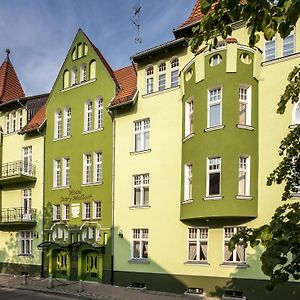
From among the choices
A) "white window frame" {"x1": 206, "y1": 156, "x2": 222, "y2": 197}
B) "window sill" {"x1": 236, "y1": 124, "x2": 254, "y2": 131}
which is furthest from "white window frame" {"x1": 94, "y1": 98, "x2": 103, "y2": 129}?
"window sill" {"x1": 236, "y1": 124, "x2": 254, "y2": 131}

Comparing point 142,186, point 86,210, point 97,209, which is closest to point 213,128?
point 142,186

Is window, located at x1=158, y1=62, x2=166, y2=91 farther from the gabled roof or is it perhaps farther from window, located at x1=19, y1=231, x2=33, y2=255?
the gabled roof

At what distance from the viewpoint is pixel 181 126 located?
2005cm

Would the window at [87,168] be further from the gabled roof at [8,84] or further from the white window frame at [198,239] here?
the gabled roof at [8,84]

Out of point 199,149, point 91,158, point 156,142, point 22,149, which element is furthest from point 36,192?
point 199,149

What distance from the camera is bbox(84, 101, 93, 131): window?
24.5 metres

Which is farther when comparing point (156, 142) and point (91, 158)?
point (91, 158)

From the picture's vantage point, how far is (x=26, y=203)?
1087 inches

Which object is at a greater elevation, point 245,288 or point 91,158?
point 91,158

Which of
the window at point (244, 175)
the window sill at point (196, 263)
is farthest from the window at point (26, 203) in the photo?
the window at point (244, 175)

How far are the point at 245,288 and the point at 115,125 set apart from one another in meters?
10.3

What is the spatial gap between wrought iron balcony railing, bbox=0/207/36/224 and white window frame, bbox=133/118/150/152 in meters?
8.71

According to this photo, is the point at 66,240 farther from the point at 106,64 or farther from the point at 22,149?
the point at 106,64

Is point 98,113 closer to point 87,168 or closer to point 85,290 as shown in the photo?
point 87,168
